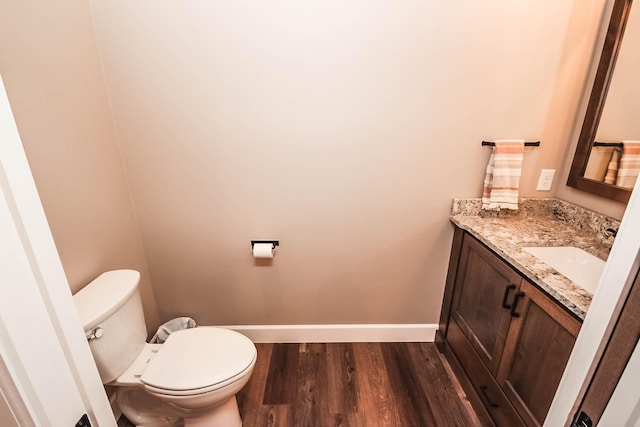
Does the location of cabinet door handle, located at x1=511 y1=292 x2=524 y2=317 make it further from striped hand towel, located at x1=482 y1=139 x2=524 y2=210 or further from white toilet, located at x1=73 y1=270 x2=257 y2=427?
white toilet, located at x1=73 y1=270 x2=257 y2=427

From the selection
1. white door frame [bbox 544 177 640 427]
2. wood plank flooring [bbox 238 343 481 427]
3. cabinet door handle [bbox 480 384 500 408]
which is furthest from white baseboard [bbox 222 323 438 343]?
white door frame [bbox 544 177 640 427]

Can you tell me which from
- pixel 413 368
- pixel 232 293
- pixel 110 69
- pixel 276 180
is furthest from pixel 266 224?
pixel 413 368

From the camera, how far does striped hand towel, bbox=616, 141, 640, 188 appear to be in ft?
4.13

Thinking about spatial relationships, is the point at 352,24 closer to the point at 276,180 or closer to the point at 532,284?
the point at 276,180

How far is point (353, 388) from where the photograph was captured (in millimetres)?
1667

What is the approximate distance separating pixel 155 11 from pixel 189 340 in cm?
158

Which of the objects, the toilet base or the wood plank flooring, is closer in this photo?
the toilet base

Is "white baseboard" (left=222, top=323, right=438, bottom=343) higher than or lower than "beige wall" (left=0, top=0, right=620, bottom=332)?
lower

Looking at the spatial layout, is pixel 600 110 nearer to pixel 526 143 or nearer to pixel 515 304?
pixel 526 143

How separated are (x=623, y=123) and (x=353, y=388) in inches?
74.4

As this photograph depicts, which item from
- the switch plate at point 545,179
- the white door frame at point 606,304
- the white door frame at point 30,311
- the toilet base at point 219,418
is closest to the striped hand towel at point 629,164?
the switch plate at point 545,179

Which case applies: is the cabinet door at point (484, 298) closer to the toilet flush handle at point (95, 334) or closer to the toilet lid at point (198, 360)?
the toilet lid at point (198, 360)

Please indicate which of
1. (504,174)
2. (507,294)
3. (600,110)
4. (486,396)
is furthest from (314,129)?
(486,396)

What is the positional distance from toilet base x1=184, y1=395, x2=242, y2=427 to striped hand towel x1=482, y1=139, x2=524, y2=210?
171cm
